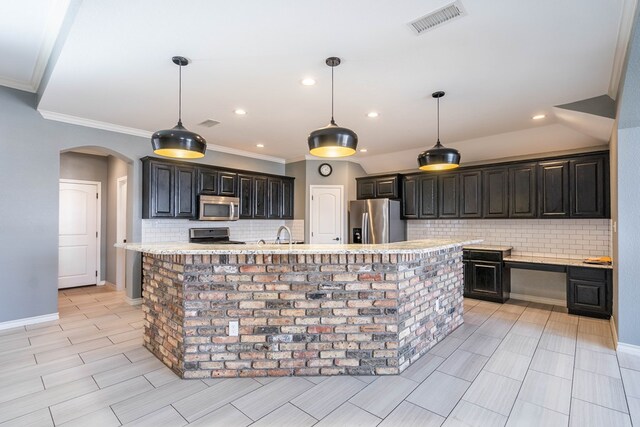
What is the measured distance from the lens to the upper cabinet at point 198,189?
4895 millimetres

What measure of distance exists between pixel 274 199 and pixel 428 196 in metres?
3.00

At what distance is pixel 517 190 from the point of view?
5074 millimetres

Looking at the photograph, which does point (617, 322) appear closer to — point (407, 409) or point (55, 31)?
point (407, 409)

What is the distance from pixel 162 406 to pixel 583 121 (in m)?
5.25

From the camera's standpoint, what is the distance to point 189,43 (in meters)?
2.53

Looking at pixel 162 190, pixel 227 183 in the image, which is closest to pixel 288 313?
pixel 162 190

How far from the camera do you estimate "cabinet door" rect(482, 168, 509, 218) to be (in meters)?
5.19

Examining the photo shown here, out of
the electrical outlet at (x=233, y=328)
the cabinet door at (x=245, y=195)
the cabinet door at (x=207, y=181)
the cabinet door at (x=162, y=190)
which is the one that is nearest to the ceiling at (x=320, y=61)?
the cabinet door at (x=162, y=190)

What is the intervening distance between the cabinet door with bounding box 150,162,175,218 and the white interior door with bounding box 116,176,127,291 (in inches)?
50.2

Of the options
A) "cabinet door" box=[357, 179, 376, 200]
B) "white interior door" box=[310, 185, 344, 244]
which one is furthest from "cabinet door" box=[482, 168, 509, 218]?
"white interior door" box=[310, 185, 344, 244]

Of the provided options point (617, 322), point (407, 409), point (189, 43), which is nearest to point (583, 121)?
point (617, 322)

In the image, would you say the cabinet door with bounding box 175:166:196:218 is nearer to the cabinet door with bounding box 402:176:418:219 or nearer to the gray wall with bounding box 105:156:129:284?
the gray wall with bounding box 105:156:129:284

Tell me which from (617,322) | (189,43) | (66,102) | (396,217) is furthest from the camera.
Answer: (396,217)

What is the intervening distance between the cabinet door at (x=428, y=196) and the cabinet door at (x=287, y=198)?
2.62 m
